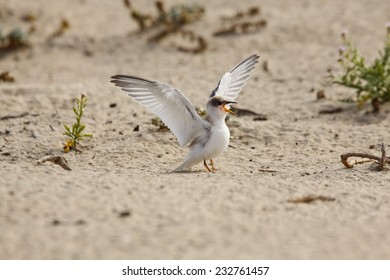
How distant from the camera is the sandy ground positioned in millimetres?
4871

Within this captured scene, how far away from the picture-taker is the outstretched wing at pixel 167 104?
6.79m

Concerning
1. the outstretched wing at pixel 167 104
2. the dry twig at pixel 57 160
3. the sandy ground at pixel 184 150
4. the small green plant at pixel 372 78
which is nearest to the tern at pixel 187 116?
the outstretched wing at pixel 167 104

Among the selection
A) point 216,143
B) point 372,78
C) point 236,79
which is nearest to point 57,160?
point 216,143

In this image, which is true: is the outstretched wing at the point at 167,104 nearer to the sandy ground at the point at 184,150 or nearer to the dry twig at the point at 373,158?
the sandy ground at the point at 184,150

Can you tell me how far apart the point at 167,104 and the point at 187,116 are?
0.70 ft

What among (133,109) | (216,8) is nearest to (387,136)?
(133,109)

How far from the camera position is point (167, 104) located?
6.90 m

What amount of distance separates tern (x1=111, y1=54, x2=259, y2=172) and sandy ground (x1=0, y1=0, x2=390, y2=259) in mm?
257

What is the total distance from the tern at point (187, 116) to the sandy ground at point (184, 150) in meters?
0.26

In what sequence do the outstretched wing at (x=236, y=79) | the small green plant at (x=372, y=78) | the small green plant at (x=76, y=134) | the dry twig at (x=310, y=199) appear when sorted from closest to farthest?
the dry twig at (x=310, y=199) < the small green plant at (x=76, y=134) < the outstretched wing at (x=236, y=79) < the small green plant at (x=372, y=78)

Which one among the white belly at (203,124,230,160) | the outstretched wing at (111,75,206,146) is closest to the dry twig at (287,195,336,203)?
the white belly at (203,124,230,160)

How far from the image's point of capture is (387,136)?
813 cm

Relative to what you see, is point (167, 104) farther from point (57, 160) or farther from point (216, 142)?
point (57, 160)

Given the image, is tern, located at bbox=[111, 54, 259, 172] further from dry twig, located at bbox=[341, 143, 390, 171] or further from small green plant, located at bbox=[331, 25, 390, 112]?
small green plant, located at bbox=[331, 25, 390, 112]
